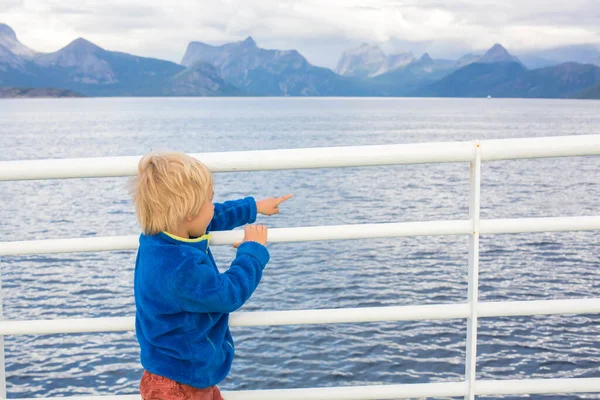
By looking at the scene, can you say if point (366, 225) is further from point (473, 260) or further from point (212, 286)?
point (212, 286)

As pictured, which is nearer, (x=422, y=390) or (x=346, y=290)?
(x=422, y=390)

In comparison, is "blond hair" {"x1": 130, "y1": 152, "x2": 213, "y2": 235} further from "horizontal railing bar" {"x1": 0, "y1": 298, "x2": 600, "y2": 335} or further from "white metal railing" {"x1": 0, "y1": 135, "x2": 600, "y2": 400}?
"horizontal railing bar" {"x1": 0, "y1": 298, "x2": 600, "y2": 335}

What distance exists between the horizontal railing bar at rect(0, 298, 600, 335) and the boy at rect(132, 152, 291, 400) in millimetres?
239

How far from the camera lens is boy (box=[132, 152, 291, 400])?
6.56 ft

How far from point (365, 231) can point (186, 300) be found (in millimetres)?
684

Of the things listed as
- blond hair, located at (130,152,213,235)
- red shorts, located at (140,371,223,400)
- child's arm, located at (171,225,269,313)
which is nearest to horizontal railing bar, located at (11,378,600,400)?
red shorts, located at (140,371,223,400)

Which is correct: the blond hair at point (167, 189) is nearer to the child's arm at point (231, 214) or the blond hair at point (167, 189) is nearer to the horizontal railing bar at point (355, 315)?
the child's arm at point (231, 214)

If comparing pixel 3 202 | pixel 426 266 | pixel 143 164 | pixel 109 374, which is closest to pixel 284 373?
pixel 109 374

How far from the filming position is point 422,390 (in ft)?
7.95

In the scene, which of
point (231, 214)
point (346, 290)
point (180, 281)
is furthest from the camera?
point (346, 290)

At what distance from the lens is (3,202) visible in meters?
25.5

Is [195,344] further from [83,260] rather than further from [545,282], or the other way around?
[83,260]

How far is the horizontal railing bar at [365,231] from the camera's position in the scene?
2205 mm

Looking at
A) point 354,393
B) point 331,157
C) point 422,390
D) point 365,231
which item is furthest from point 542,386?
point 331,157
